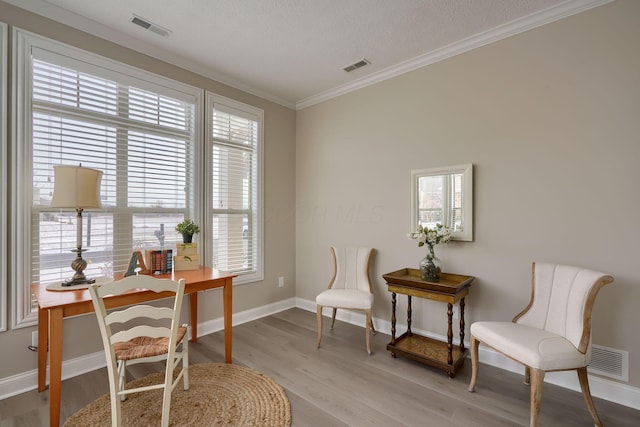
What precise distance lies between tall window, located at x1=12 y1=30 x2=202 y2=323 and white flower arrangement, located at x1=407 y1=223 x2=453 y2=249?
232 centimetres

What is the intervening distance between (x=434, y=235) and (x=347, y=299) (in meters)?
1.03

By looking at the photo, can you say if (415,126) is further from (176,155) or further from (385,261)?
(176,155)

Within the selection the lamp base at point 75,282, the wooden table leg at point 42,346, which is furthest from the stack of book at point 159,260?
the wooden table leg at point 42,346

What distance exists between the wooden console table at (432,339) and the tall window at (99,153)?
2305 mm

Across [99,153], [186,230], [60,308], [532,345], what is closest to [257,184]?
[186,230]

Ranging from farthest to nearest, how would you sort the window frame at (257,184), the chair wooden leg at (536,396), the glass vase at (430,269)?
1. the window frame at (257,184)
2. the glass vase at (430,269)
3. the chair wooden leg at (536,396)

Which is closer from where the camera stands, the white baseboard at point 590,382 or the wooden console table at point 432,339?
the white baseboard at point 590,382

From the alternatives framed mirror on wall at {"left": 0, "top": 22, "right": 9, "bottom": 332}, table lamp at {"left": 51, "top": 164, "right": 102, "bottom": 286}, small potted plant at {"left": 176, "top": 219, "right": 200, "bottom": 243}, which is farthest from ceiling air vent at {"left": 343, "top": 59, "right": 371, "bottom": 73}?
framed mirror on wall at {"left": 0, "top": 22, "right": 9, "bottom": 332}

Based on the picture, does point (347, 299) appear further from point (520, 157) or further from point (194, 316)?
point (520, 157)

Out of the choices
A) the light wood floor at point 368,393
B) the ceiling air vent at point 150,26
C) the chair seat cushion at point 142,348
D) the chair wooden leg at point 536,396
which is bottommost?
the light wood floor at point 368,393

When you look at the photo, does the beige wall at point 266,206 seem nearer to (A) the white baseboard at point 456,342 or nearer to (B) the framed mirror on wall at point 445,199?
(A) the white baseboard at point 456,342

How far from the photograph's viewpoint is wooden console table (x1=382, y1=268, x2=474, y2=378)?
238 centimetres

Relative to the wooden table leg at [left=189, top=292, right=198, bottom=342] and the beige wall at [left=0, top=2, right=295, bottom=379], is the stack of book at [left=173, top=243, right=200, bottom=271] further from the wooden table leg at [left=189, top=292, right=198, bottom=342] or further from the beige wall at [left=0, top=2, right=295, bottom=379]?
the beige wall at [left=0, top=2, right=295, bottom=379]

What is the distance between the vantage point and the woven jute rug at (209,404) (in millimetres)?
1842
